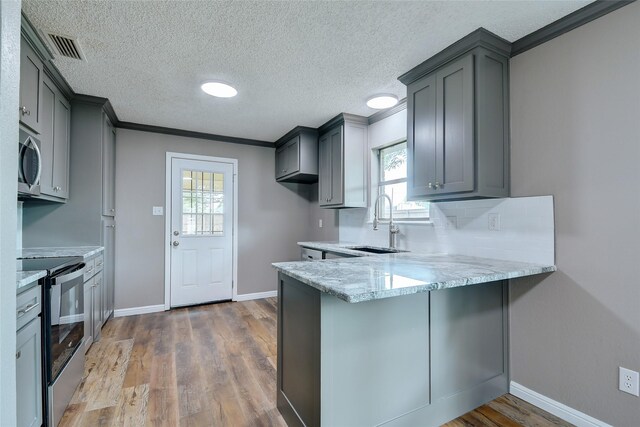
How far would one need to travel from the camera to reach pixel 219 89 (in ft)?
8.54

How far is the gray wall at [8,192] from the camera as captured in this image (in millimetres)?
616

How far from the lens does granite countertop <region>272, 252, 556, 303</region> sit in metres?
1.20

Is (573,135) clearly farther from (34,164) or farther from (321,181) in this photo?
(34,164)

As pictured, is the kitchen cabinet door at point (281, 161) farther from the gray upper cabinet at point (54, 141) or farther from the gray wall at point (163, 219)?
the gray upper cabinet at point (54, 141)

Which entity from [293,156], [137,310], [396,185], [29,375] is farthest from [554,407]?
[137,310]

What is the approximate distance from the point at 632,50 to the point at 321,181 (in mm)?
2750

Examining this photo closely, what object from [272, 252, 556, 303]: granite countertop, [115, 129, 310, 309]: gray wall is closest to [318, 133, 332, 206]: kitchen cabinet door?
[115, 129, 310, 309]: gray wall

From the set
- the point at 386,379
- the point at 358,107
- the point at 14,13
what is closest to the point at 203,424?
the point at 386,379

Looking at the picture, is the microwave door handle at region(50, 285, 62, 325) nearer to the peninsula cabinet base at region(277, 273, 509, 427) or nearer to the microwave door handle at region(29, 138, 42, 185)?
the microwave door handle at region(29, 138, 42, 185)

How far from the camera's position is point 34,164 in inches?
79.3

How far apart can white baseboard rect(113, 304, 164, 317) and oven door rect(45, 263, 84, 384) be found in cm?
153

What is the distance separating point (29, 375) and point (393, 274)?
1.76 metres

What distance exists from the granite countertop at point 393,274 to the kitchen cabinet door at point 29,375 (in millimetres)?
1172

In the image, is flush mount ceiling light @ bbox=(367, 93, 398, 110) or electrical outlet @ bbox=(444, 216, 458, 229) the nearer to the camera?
electrical outlet @ bbox=(444, 216, 458, 229)
